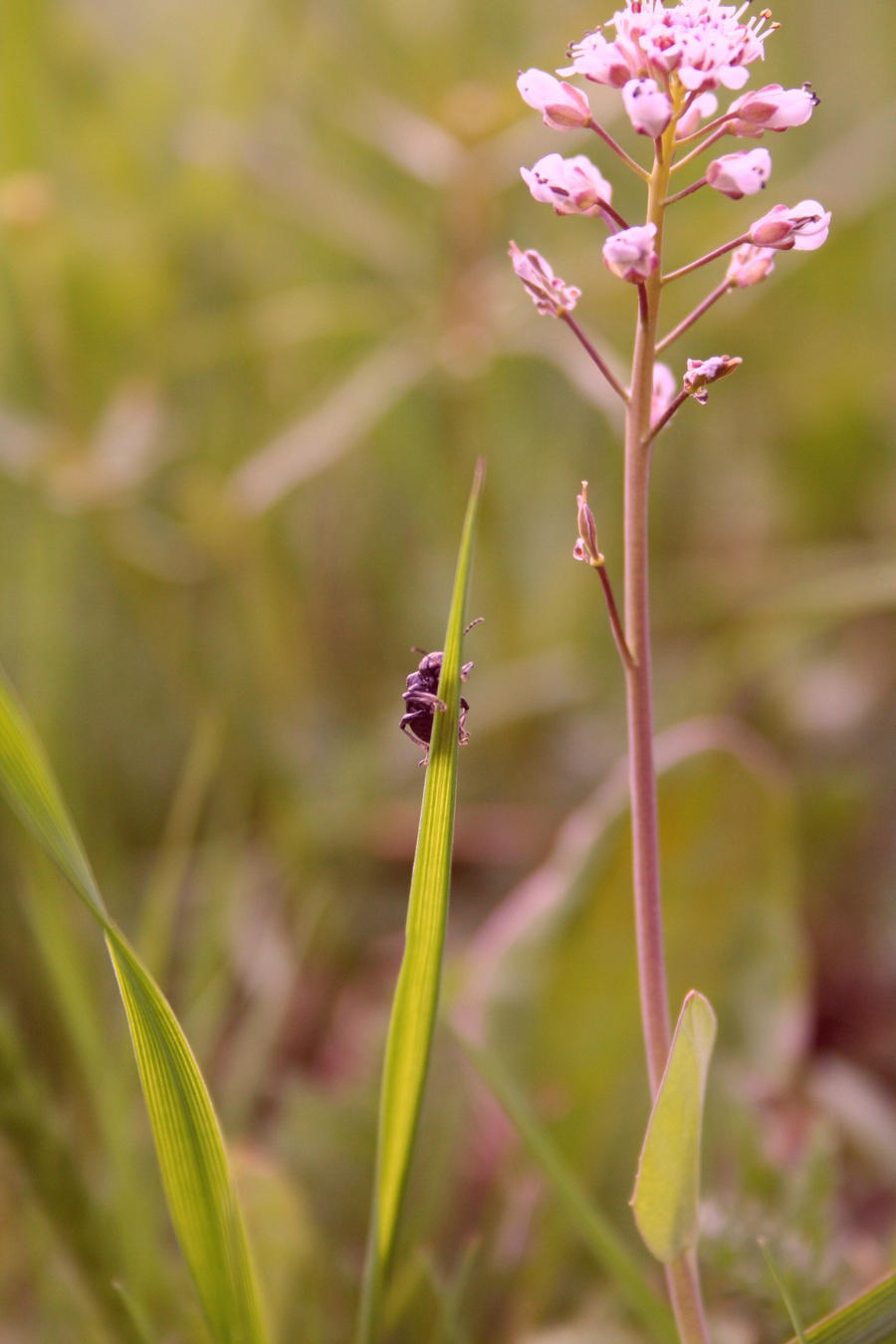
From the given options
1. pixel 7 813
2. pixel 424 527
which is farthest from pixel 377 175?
pixel 7 813

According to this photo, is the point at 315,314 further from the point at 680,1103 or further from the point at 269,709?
the point at 680,1103

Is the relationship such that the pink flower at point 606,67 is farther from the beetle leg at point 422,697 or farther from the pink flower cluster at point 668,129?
the beetle leg at point 422,697

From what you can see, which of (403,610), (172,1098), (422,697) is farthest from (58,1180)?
(403,610)

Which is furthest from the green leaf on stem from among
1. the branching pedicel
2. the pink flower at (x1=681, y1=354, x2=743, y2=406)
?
the pink flower at (x1=681, y1=354, x2=743, y2=406)

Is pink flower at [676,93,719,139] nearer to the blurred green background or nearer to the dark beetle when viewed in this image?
the dark beetle

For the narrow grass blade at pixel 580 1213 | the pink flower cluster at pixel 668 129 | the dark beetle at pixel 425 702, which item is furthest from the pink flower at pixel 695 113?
the narrow grass blade at pixel 580 1213
